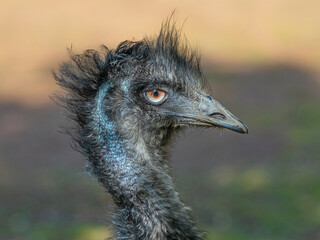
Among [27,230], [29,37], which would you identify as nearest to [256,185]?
[27,230]

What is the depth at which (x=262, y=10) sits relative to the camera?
16.2 m

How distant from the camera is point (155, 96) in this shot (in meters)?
3.87

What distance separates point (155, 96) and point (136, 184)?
19.4 inches

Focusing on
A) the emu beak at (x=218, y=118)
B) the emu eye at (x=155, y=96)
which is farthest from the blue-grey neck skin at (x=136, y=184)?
the emu beak at (x=218, y=118)

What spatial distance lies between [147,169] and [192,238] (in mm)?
421

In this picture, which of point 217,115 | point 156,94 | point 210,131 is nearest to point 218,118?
point 217,115

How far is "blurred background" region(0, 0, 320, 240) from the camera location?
299 inches

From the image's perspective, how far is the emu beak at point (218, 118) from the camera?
3.80 meters

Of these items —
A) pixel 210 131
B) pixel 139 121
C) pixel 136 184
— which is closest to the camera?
pixel 136 184

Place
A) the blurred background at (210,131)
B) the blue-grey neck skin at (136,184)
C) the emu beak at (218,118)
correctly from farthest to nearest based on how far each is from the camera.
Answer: the blurred background at (210,131)
the emu beak at (218,118)
the blue-grey neck skin at (136,184)

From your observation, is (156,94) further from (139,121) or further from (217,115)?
(217,115)

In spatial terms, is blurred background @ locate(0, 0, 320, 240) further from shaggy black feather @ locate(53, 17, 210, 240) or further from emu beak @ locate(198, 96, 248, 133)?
emu beak @ locate(198, 96, 248, 133)

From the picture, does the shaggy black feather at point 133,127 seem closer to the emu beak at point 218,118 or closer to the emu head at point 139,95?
the emu head at point 139,95

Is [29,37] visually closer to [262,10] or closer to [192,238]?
[262,10]
